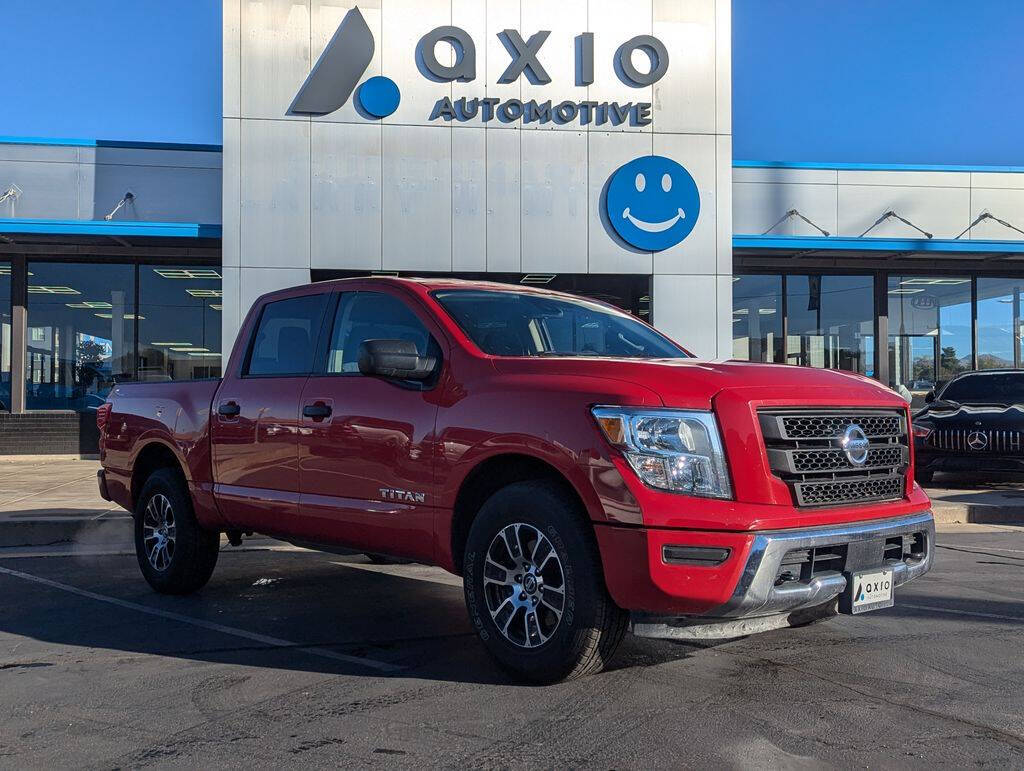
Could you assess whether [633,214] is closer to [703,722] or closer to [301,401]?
[301,401]

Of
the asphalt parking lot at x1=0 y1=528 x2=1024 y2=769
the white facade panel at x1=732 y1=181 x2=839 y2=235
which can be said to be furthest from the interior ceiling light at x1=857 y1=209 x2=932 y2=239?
the asphalt parking lot at x1=0 y1=528 x2=1024 y2=769

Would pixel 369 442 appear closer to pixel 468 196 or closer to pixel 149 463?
pixel 149 463

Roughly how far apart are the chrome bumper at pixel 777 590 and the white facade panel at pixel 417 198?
1242cm

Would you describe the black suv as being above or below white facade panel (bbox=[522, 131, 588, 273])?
below

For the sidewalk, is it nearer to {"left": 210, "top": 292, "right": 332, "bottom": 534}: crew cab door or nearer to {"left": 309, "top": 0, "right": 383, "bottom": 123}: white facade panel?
{"left": 210, "top": 292, "right": 332, "bottom": 534}: crew cab door

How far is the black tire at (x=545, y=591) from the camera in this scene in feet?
13.7

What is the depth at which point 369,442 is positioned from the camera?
518cm

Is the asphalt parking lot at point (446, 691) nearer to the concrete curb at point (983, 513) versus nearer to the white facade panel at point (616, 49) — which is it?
the concrete curb at point (983, 513)

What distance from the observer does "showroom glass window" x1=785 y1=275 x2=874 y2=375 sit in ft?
65.3

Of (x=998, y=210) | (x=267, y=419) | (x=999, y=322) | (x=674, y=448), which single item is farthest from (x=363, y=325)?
(x=999, y=322)

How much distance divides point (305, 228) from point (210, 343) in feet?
14.2

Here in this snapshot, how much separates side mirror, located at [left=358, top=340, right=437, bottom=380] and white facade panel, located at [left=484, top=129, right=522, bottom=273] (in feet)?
37.8


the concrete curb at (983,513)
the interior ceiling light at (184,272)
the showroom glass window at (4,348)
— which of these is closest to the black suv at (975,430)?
the concrete curb at (983,513)

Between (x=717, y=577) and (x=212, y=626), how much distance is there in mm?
3262
